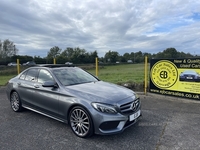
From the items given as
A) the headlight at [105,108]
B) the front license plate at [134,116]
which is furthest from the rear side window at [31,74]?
the front license plate at [134,116]

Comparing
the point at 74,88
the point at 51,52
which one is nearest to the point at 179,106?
the point at 74,88

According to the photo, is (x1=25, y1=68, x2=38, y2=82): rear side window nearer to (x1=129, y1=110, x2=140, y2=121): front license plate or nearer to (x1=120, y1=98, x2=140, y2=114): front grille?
(x1=120, y1=98, x2=140, y2=114): front grille

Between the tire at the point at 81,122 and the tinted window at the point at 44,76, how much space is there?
3.83 feet

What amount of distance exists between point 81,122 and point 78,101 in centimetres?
45

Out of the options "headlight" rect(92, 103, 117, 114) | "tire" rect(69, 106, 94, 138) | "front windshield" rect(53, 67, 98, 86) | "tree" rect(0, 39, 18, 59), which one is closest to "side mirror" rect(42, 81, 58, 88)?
"front windshield" rect(53, 67, 98, 86)

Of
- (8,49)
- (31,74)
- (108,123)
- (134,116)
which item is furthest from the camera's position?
(8,49)

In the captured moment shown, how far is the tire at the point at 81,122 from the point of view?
128 inches

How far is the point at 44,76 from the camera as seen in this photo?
4309 millimetres

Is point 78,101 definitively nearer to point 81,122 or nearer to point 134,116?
point 81,122

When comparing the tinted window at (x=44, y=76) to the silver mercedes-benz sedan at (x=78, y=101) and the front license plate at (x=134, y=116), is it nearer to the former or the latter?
the silver mercedes-benz sedan at (x=78, y=101)

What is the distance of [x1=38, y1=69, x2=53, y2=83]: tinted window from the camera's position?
4147 millimetres

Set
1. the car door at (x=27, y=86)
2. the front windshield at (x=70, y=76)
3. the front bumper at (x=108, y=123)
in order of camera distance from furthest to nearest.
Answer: the car door at (x=27, y=86), the front windshield at (x=70, y=76), the front bumper at (x=108, y=123)

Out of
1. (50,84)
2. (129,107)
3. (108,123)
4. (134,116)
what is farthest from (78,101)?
(134,116)

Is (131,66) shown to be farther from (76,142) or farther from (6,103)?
(76,142)
